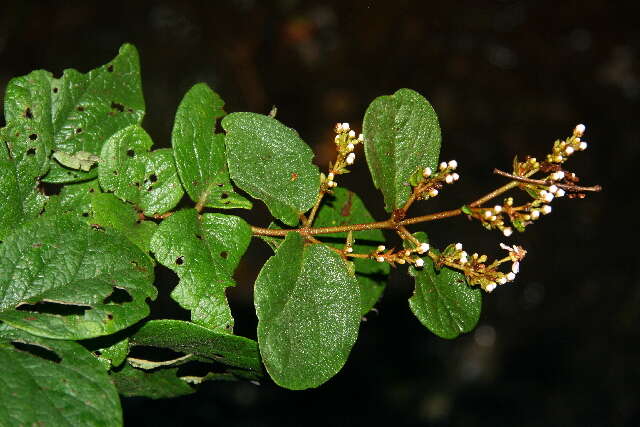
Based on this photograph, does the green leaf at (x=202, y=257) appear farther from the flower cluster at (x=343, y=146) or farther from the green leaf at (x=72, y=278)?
the flower cluster at (x=343, y=146)

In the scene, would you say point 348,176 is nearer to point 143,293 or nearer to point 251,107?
point 251,107

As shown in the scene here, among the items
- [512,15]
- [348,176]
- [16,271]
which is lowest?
[348,176]

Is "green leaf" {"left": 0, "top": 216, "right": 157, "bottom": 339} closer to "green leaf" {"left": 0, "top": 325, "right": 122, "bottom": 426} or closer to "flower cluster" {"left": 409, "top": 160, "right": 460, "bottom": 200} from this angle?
"green leaf" {"left": 0, "top": 325, "right": 122, "bottom": 426}

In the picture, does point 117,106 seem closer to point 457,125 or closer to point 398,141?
point 398,141

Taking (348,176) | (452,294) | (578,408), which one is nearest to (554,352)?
(578,408)

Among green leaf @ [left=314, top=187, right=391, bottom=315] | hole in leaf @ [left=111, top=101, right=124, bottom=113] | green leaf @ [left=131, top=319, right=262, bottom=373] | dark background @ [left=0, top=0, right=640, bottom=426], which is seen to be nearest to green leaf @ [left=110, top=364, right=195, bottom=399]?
green leaf @ [left=131, top=319, right=262, bottom=373]
